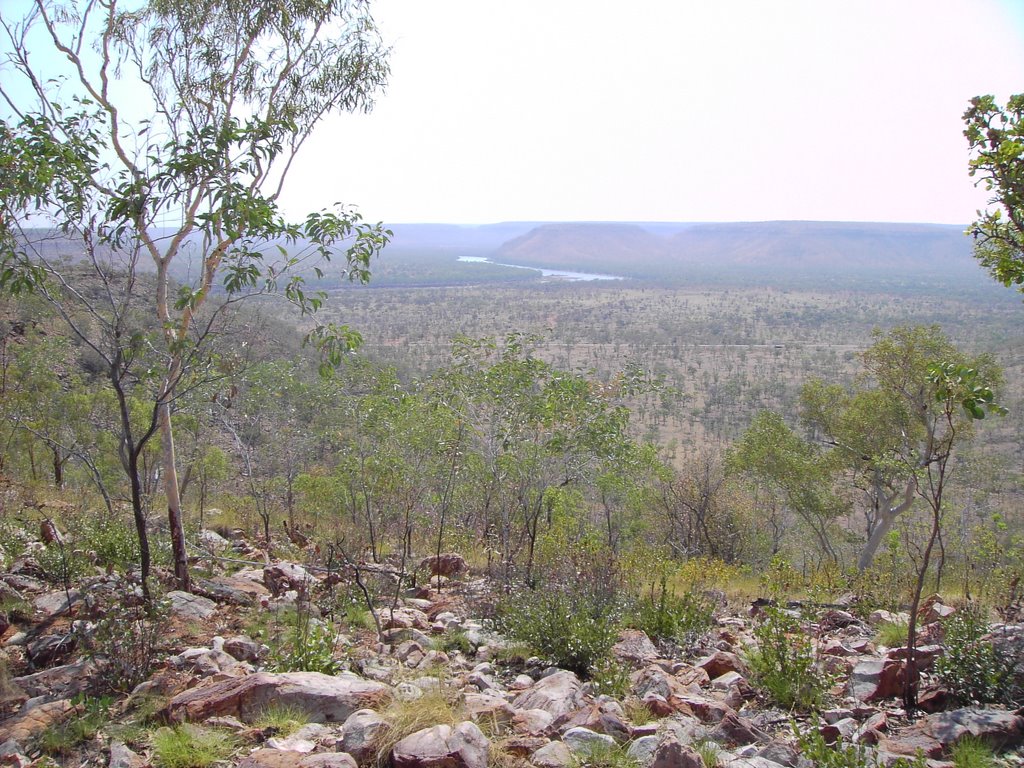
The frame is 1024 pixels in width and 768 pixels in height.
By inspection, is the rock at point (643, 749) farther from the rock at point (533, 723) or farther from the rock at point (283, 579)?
the rock at point (283, 579)

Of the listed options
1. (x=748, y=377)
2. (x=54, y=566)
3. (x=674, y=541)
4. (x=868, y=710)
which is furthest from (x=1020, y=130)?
(x=748, y=377)

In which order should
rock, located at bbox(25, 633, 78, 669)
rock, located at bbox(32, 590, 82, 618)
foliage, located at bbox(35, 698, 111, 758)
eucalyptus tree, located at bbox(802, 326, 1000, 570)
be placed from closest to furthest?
foliage, located at bbox(35, 698, 111, 758), rock, located at bbox(25, 633, 78, 669), rock, located at bbox(32, 590, 82, 618), eucalyptus tree, located at bbox(802, 326, 1000, 570)

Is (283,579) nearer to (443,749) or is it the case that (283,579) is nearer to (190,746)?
(190,746)

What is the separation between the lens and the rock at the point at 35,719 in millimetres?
3868

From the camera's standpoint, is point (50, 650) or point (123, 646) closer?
point (123, 646)

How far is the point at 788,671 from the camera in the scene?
15.2 ft

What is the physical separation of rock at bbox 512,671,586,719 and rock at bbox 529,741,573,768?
42 centimetres

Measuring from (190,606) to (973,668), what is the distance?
569 centimetres

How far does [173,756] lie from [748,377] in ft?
152

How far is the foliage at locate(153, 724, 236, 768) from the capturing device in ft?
11.7

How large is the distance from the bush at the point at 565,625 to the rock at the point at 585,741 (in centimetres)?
110

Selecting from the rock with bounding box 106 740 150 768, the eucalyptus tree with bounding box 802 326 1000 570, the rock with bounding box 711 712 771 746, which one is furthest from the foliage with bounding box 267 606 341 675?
the eucalyptus tree with bounding box 802 326 1000 570

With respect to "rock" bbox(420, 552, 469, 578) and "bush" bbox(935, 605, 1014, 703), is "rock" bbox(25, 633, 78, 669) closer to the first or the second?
"rock" bbox(420, 552, 469, 578)

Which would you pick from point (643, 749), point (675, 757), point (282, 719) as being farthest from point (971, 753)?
point (282, 719)
